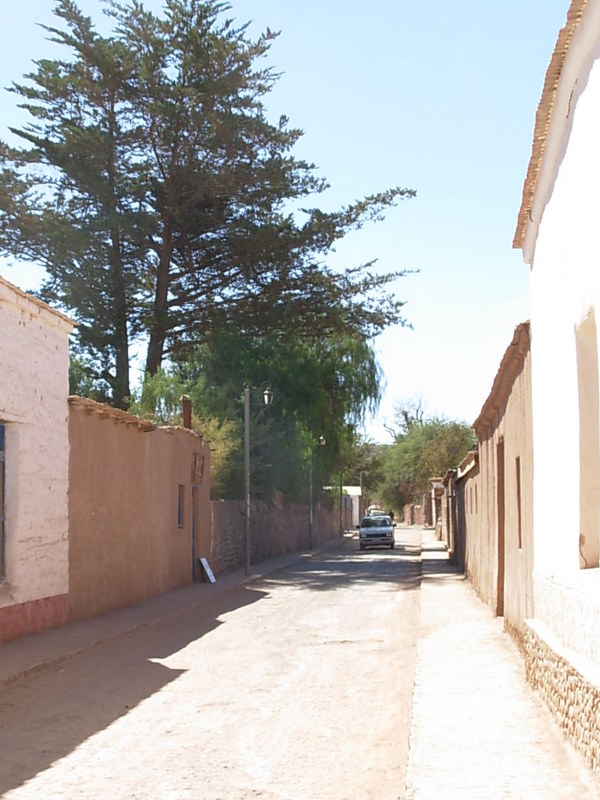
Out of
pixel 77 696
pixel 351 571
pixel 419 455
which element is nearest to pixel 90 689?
pixel 77 696

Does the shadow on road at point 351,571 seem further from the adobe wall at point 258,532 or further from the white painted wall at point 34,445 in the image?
the white painted wall at point 34,445

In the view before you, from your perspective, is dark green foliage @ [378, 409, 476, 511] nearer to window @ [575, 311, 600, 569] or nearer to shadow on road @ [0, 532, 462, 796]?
shadow on road @ [0, 532, 462, 796]

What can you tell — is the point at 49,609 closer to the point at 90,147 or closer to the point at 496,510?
the point at 496,510

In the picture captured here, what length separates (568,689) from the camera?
7.79 metres

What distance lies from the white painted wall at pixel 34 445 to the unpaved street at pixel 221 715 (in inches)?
64.5

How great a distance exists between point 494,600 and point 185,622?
515cm

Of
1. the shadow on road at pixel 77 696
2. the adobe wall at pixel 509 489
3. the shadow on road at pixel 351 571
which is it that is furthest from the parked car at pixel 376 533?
the shadow on road at pixel 77 696

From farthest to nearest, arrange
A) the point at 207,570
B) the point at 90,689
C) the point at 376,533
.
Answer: the point at 376,533, the point at 207,570, the point at 90,689

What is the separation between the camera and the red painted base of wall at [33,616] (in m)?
14.4

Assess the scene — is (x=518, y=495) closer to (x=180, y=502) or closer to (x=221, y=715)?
(x=221, y=715)

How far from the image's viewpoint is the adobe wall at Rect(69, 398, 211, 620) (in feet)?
58.1

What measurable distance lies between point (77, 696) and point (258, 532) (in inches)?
1083

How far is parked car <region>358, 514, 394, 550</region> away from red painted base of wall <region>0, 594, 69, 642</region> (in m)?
32.3

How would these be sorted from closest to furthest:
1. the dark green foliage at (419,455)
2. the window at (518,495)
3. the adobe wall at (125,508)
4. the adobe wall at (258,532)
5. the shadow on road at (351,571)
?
1. the window at (518,495)
2. the adobe wall at (125,508)
3. the shadow on road at (351,571)
4. the adobe wall at (258,532)
5. the dark green foliage at (419,455)
